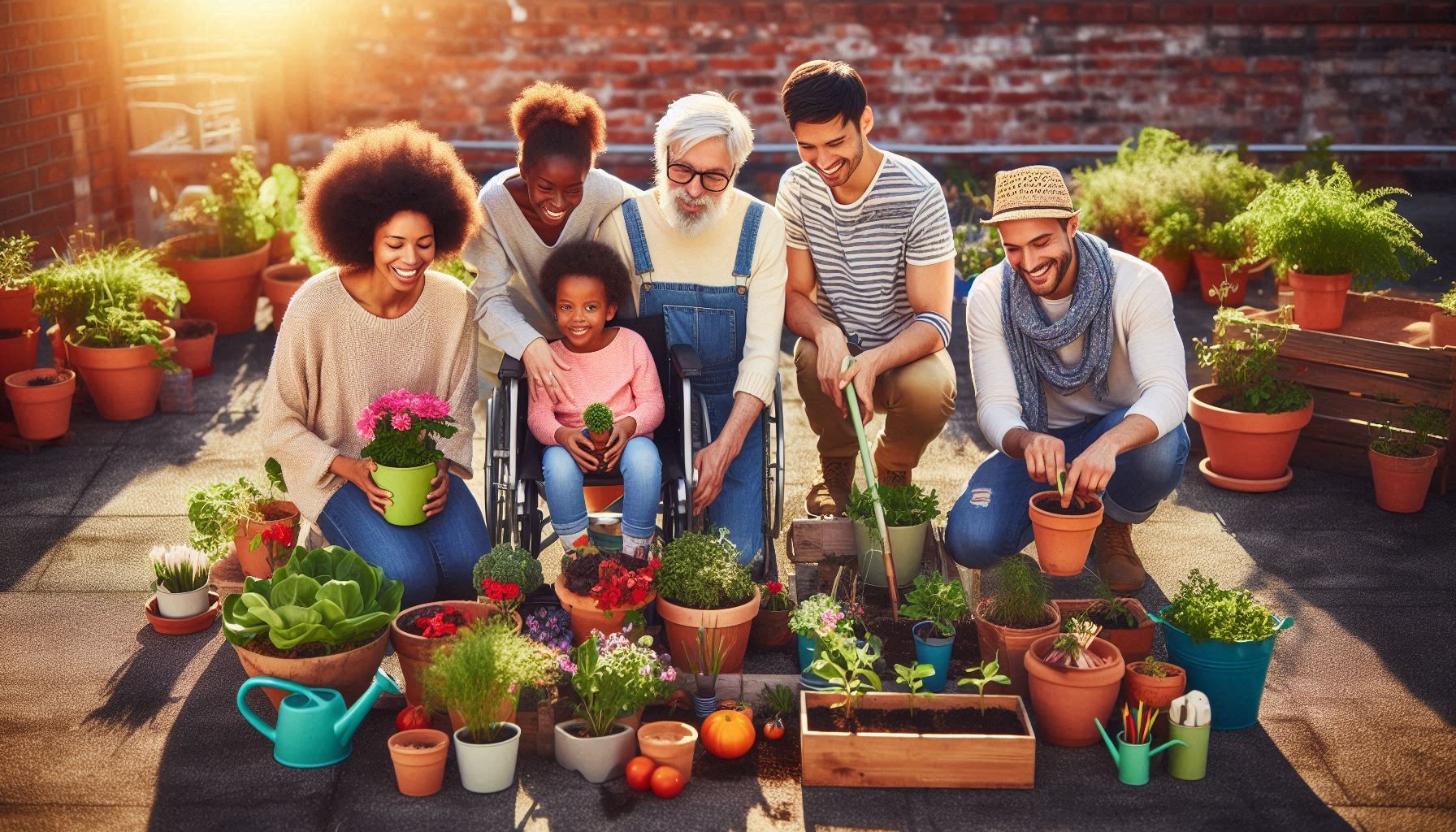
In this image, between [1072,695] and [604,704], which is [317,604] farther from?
[1072,695]

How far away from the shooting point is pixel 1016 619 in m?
3.53

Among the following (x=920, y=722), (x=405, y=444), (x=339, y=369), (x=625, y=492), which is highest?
(x=339, y=369)

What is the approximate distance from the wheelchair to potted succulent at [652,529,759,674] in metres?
0.17

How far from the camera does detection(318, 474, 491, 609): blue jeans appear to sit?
3775mm

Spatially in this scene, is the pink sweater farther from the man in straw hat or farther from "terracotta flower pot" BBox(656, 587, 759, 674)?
the man in straw hat

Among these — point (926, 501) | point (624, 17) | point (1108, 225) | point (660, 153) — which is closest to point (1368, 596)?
point (926, 501)

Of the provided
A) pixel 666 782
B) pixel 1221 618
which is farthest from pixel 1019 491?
pixel 666 782

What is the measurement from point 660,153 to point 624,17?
472 cm

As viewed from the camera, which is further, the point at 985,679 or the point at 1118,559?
the point at 1118,559

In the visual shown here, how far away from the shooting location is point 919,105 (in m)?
8.59

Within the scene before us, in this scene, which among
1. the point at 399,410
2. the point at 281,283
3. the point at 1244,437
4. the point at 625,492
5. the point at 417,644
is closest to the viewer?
the point at 417,644

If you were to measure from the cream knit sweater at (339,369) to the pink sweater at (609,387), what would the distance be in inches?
10.8

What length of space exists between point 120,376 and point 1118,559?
3.97 m

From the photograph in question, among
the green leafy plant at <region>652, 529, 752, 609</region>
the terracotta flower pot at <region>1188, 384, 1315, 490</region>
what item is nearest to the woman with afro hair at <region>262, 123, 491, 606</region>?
the green leafy plant at <region>652, 529, 752, 609</region>
